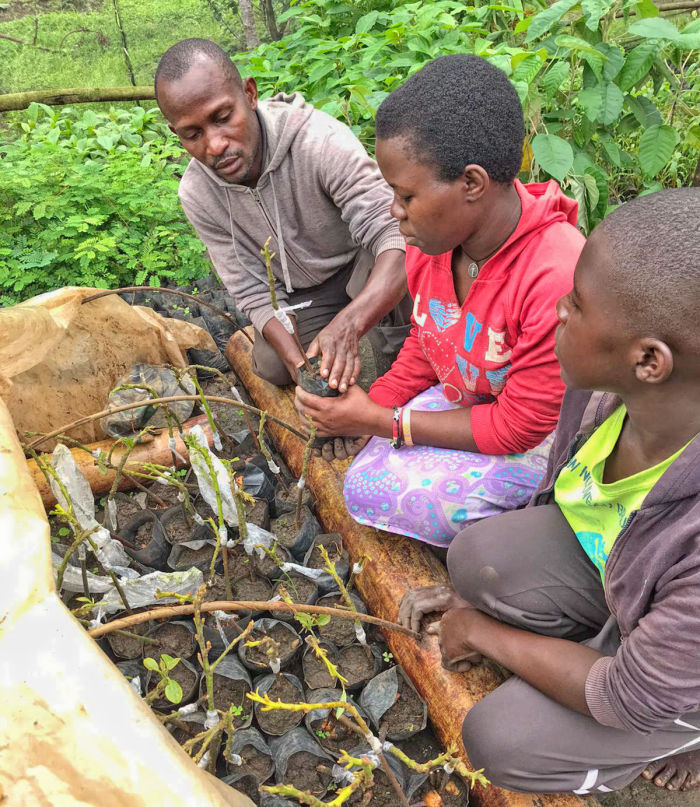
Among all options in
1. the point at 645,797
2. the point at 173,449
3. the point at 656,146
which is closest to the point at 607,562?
the point at 645,797

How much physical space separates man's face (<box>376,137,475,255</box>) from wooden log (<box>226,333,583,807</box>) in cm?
80

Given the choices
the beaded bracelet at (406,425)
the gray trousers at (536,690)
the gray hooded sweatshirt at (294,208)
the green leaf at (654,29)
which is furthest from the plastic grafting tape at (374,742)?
the green leaf at (654,29)

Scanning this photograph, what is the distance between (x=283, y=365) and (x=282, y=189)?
0.61 meters

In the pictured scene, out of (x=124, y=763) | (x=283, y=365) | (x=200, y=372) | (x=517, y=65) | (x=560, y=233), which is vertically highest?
(x=517, y=65)

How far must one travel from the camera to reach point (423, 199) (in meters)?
1.25

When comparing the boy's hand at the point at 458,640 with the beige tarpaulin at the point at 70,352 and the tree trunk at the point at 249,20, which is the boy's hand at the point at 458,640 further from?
the tree trunk at the point at 249,20

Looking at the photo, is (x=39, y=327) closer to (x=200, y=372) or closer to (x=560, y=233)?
(x=200, y=372)

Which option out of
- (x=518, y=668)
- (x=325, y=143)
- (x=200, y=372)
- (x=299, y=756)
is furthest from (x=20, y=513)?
(x=200, y=372)

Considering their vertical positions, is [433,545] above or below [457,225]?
below

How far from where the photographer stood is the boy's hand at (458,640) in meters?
1.26

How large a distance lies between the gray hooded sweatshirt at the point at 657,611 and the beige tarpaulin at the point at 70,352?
1.72m

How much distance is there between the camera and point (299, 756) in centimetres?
131

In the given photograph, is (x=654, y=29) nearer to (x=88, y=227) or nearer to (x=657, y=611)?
(x=657, y=611)

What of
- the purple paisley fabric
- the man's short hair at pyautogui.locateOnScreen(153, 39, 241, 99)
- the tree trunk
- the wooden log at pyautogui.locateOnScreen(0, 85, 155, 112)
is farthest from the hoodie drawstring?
the tree trunk
